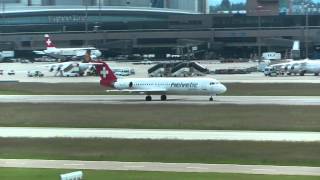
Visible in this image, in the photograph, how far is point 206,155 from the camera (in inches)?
1334

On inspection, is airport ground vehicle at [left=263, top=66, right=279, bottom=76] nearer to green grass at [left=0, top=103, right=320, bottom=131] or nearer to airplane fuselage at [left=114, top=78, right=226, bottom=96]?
airplane fuselage at [left=114, top=78, right=226, bottom=96]

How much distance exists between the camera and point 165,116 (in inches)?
2317

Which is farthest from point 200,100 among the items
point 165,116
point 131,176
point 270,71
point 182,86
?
point 270,71

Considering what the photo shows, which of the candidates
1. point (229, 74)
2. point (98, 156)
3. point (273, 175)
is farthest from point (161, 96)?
point (229, 74)

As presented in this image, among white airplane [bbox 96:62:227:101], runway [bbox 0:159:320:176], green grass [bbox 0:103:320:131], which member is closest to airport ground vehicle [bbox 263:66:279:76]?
white airplane [bbox 96:62:227:101]

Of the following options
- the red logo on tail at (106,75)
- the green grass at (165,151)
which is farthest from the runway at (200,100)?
the green grass at (165,151)

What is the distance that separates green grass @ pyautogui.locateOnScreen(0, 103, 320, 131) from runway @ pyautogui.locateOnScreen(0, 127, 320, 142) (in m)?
2.73

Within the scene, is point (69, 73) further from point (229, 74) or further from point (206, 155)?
point (206, 155)

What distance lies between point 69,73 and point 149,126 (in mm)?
119272

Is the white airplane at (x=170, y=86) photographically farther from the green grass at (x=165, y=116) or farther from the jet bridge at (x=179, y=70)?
the jet bridge at (x=179, y=70)

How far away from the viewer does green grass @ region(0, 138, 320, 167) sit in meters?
32.6

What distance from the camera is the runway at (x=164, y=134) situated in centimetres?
4162

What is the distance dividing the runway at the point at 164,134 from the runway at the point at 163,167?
10561mm

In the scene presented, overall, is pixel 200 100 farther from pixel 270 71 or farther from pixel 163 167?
pixel 270 71
